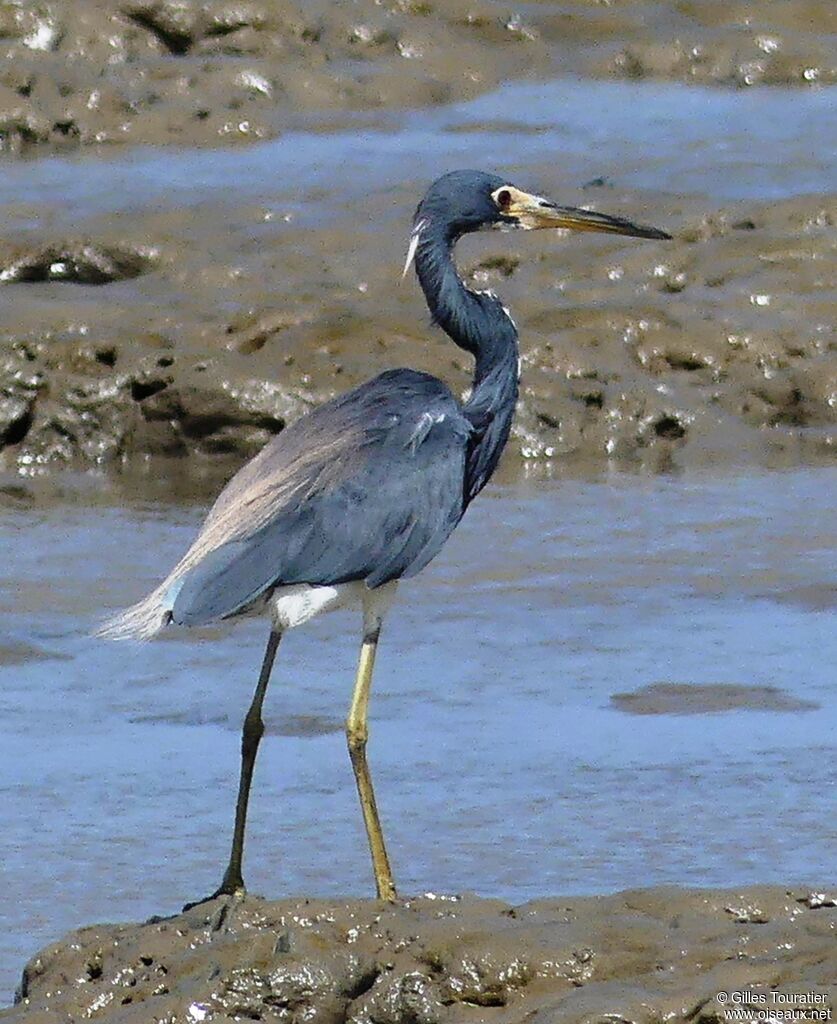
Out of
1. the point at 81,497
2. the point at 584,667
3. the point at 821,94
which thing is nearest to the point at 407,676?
the point at 584,667

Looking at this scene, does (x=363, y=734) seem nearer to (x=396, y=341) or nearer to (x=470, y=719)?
(x=470, y=719)

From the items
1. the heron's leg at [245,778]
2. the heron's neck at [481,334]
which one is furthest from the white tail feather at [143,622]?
the heron's neck at [481,334]

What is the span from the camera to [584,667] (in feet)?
23.8

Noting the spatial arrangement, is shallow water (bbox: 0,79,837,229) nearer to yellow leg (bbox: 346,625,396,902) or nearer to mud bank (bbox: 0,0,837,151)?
mud bank (bbox: 0,0,837,151)

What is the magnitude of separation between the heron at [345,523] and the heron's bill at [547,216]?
0.34 metres

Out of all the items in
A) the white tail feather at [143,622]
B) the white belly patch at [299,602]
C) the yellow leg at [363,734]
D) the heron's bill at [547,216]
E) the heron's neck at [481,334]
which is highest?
the heron's bill at [547,216]

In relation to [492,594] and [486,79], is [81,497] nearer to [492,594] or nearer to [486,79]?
[492,594]

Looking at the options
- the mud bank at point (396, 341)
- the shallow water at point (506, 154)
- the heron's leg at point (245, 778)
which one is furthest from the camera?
the shallow water at point (506, 154)

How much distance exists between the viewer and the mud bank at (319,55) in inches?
547

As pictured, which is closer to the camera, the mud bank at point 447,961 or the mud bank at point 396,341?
the mud bank at point 447,961

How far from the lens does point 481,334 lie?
6023 millimetres

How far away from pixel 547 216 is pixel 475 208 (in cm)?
29

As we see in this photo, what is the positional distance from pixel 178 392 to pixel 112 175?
11.2 feet

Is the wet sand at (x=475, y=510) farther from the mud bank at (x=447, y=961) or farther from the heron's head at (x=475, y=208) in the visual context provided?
the heron's head at (x=475, y=208)
